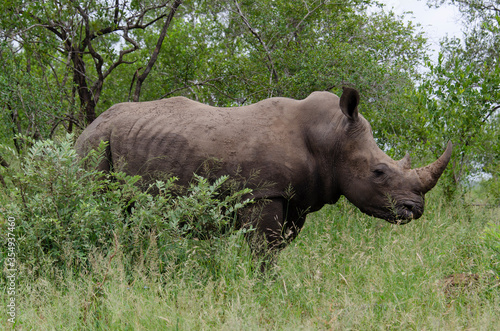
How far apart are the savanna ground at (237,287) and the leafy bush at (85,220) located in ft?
0.07

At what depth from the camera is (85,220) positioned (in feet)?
12.9

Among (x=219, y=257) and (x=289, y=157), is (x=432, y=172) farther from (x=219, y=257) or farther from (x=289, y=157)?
(x=219, y=257)

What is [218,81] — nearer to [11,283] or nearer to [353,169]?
[353,169]

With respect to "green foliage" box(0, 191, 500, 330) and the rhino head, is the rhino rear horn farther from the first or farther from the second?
"green foliage" box(0, 191, 500, 330)

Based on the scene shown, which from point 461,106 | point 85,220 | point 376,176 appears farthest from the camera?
point 461,106

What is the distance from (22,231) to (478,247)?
391 centimetres

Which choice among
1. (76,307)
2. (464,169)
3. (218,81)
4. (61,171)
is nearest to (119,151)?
(61,171)

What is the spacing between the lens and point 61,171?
4023 millimetres

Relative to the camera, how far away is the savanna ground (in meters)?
3.14

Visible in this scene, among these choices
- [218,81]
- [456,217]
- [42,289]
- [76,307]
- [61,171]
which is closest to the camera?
[76,307]

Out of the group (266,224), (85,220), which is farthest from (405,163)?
(85,220)

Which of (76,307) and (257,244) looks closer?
(76,307)

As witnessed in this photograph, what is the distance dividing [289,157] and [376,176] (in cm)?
81

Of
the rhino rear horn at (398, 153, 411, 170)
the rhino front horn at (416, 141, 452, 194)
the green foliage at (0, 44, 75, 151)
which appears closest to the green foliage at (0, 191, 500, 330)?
the rhino front horn at (416, 141, 452, 194)
